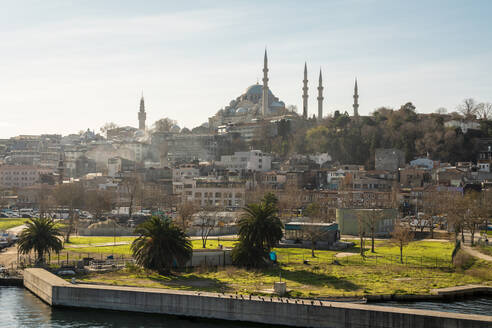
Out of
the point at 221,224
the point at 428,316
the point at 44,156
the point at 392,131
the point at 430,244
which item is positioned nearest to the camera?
the point at 428,316

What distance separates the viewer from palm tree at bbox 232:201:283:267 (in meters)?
37.2

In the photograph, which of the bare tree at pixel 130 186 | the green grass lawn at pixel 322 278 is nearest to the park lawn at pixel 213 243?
the green grass lawn at pixel 322 278

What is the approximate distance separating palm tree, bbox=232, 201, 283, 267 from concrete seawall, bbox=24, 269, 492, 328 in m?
8.27

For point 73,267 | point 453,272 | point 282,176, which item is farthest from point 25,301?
point 282,176

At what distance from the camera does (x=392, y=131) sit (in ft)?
290

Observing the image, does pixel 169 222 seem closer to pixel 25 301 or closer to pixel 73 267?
pixel 73 267

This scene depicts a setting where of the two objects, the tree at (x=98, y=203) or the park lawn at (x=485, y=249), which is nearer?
the park lawn at (x=485, y=249)

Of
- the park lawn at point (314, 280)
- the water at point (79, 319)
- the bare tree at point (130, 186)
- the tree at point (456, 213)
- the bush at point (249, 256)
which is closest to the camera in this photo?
the water at point (79, 319)

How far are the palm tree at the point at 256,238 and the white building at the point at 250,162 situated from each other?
165 feet

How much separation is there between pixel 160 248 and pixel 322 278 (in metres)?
8.94

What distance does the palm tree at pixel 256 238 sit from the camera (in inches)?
1465

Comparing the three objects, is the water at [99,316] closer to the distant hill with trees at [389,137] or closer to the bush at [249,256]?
the bush at [249,256]

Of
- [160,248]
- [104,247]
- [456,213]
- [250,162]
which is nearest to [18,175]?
[250,162]

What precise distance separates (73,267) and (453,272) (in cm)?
2165
